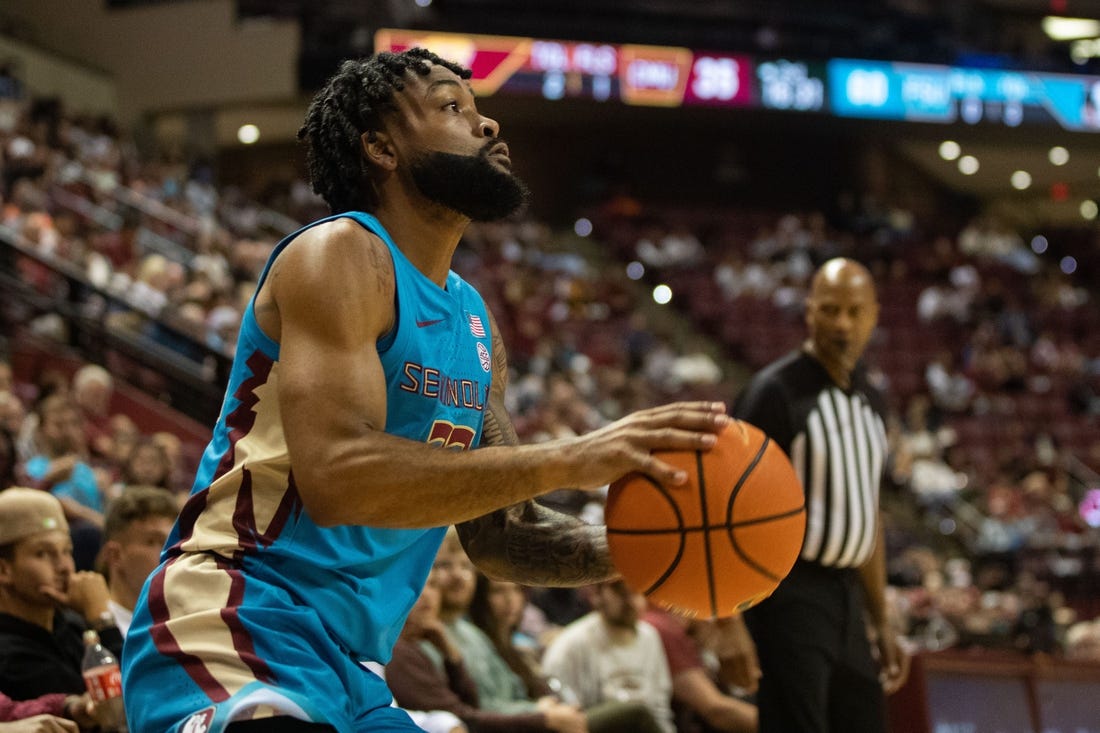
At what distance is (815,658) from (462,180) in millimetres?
2657

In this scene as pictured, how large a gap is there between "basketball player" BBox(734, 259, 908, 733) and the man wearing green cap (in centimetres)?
222

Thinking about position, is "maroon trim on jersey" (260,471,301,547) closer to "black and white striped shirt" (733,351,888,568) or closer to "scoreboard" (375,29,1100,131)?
"black and white striped shirt" (733,351,888,568)

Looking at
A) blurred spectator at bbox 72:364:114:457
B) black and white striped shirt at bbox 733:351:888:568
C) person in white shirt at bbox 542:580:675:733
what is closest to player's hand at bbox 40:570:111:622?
black and white striped shirt at bbox 733:351:888:568

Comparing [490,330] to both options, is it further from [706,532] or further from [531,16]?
[531,16]

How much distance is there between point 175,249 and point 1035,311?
13341mm

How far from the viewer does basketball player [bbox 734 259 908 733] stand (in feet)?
16.1

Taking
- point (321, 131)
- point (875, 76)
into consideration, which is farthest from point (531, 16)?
point (321, 131)

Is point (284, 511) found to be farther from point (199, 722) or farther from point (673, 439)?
point (673, 439)

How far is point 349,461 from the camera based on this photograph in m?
2.48

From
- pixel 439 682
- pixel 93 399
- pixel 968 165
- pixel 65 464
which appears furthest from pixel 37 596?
pixel 968 165

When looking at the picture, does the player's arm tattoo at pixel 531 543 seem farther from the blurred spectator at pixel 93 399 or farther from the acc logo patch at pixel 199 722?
the blurred spectator at pixel 93 399

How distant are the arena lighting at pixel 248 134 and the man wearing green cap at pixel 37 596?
18115mm

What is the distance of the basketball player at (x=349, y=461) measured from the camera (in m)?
2.50

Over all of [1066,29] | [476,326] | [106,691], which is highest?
[1066,29]
